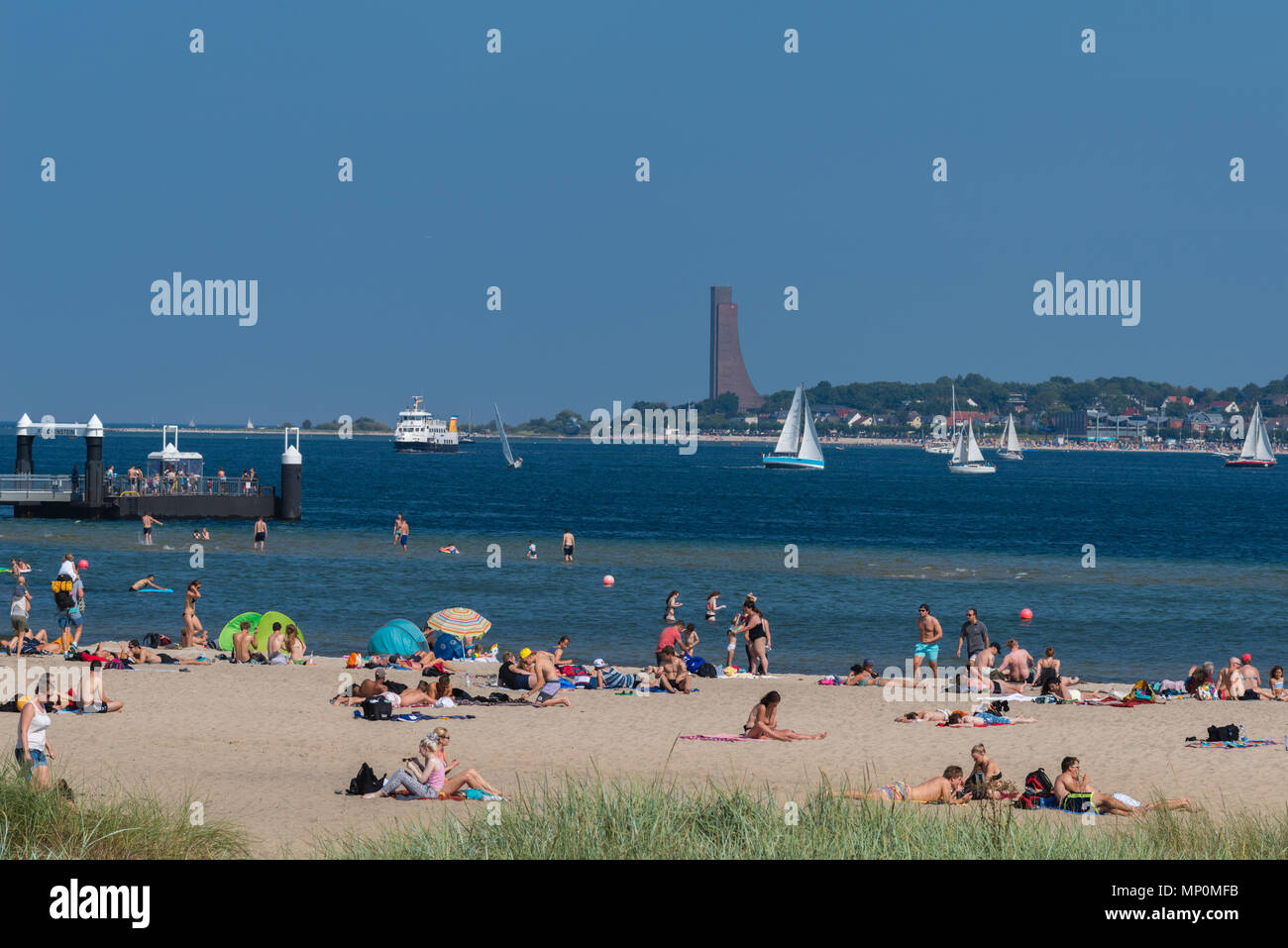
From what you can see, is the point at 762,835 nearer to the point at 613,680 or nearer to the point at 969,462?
the point at 613,680

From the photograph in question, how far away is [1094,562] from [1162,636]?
21.1 m

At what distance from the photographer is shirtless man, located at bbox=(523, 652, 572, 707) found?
20.8 meters

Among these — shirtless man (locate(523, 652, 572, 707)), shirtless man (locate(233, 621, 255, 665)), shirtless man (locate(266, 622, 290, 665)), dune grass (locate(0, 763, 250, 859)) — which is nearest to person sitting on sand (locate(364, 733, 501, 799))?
dune grass (locate(0, 763, 250, 859))

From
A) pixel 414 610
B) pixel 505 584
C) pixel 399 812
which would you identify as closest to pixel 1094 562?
pixel 505 584

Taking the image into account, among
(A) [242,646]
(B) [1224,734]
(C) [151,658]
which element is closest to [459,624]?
(A) [242,646]

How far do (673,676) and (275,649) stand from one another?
7.62 m

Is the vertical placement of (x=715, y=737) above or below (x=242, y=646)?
below

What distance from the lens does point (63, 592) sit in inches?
965

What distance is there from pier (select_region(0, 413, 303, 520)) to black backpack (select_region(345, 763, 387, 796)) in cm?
4376

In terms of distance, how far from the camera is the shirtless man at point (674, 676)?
73.4 ft

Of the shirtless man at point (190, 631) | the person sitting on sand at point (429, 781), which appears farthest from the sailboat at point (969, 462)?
the person sitting on sand at point (429, 781)

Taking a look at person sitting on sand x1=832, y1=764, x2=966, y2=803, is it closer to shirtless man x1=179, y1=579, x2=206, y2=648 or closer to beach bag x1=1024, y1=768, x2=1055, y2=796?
beach bag x1=1024, y1=768, x2=1055, y2=796

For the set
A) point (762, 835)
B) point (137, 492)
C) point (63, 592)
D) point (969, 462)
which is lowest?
point (762, 835)
